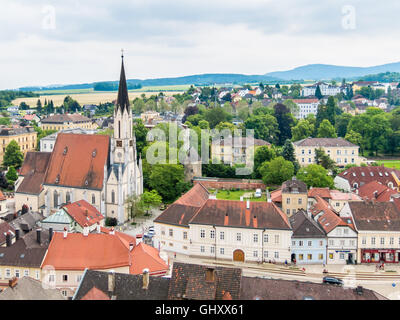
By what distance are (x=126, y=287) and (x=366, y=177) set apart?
148 ft

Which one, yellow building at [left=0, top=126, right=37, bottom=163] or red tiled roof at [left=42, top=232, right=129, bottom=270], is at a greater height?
yellow building at [left=0, top=126, right=37, bottom=163]

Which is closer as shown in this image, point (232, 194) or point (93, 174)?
point (93, 174)

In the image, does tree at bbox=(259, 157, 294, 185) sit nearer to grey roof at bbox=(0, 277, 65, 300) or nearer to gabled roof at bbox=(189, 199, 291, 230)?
gabled roof at bbox=(189, 199, 291, 230)

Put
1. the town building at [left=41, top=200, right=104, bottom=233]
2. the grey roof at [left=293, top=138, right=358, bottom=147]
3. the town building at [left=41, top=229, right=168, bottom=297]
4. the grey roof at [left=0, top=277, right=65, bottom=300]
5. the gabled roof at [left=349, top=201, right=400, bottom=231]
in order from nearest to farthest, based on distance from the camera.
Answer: the grey roof at [left=0, top=277, right=65, bottom=300] < the town building at [left=41, top=229, right=168, bottom=297] < the gabled roof at [left=349, top=201, right=400, bottom=231] < the town building at [left=41, top=200, right=104, bottom=233] < the grey roof at [left=293, top=138, right=358, bottom=147]

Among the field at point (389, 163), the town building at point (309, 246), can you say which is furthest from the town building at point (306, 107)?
the town building at point (309, 246)

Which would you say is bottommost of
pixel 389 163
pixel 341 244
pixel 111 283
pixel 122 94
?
pixel 341 244

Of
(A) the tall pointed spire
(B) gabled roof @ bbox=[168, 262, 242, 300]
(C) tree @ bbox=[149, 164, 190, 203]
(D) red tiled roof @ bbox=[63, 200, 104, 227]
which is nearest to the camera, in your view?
(B) gabled roof @ bbox=[168, 262, 242, 300]

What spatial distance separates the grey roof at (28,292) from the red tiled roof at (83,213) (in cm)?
1681

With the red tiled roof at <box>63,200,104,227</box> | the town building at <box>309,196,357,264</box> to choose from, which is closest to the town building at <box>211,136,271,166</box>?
the red tiled roof at <box>63,200,104,227</box>

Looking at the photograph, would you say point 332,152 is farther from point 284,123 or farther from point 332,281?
point 332,281

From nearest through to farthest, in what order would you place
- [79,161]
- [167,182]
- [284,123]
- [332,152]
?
[79,161], [167,182], [332,152], [284,123]

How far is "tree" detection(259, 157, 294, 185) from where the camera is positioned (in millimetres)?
64375

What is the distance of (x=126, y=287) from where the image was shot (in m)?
24.7

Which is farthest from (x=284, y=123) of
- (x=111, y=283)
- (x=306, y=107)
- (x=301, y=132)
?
(x=111, y=283)
